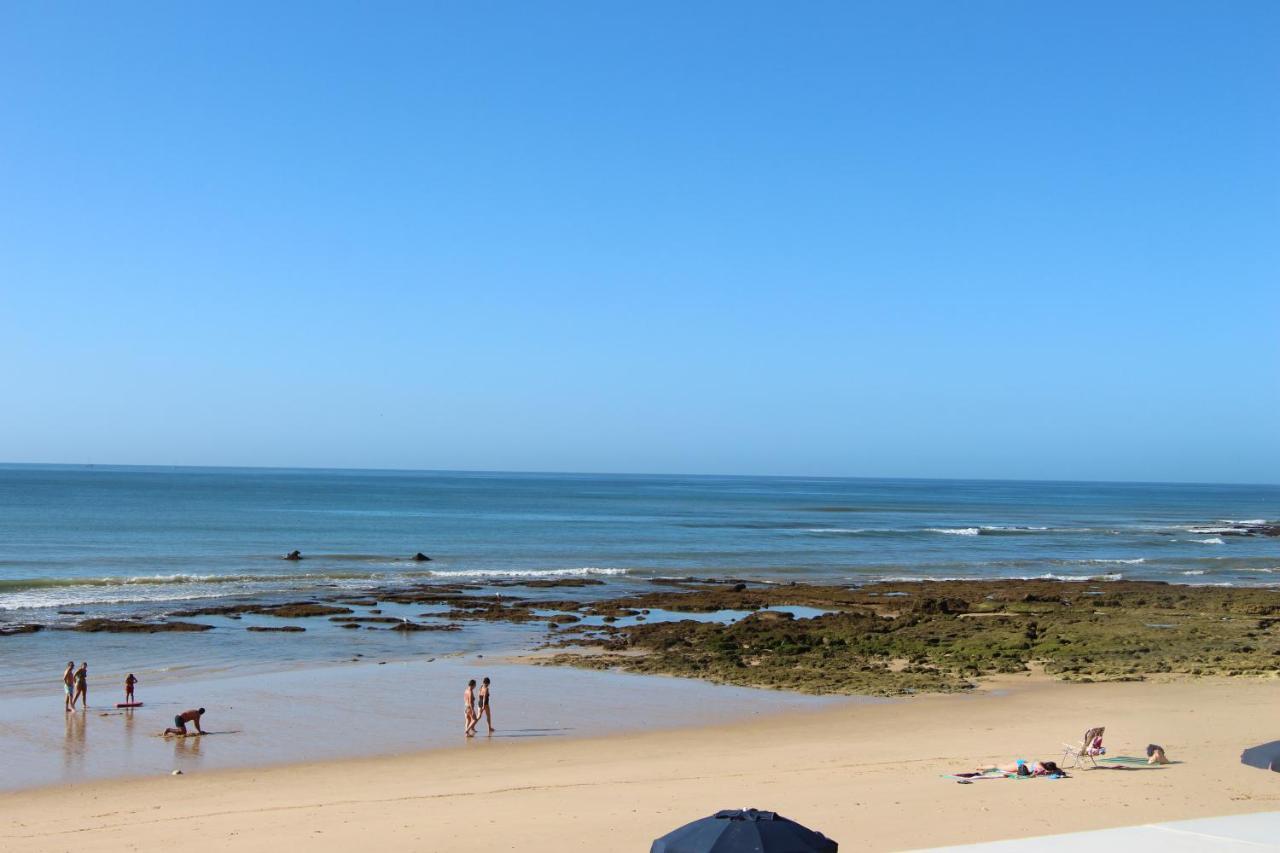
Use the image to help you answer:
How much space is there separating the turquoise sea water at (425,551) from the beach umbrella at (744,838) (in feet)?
67.2

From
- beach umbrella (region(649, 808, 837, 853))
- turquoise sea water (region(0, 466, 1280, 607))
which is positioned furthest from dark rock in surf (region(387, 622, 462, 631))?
beach umbrella (region(649, 808, 837, 853))

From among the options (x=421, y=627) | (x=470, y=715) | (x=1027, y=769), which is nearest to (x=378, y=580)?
(x=421, y=627)

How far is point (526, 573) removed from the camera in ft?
171

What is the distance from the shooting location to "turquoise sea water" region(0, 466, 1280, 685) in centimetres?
3069

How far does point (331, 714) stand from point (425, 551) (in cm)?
4509

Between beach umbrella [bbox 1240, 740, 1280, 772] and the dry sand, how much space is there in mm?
1106

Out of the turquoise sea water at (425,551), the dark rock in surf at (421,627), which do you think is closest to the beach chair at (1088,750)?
the turquoise sea water at (425,551)

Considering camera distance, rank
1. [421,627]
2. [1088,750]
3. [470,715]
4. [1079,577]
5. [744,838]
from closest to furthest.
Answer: [744,838], [1088,750], [470,715], [421,627], [1079,577]

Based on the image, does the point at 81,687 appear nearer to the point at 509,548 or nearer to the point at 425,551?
the point at 425,551

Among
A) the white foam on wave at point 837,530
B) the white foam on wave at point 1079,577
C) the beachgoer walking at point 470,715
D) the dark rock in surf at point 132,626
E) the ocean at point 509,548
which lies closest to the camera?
the beachgoer walking at point 470,715

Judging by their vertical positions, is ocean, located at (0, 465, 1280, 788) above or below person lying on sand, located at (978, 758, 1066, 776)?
below

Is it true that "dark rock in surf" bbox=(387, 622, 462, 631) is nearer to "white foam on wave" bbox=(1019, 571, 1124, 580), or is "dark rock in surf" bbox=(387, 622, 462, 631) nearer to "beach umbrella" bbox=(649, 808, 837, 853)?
"beach umbrella" bbox=(649, 808, 837, 853)

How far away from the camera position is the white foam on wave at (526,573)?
2005 inches

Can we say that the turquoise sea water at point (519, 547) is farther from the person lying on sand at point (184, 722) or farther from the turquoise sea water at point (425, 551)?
the person lying on sand at point (184, 722)
